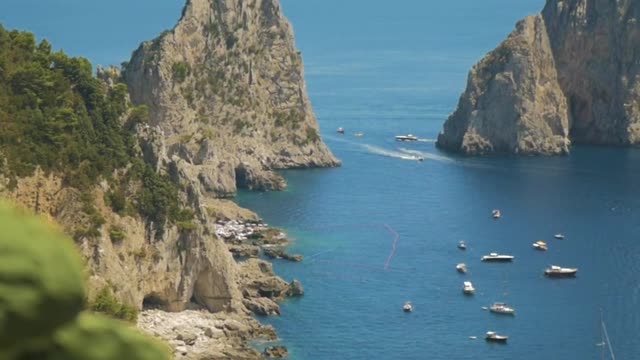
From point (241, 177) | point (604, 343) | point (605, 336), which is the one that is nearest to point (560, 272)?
point (605, 336)

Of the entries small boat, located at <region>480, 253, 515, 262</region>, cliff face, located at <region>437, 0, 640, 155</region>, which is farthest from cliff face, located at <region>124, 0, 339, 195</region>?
small boat, located at <region>480, 253, 515, 262</region>

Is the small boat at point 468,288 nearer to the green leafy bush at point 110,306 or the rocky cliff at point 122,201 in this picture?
the rocky cliff at point 122,201

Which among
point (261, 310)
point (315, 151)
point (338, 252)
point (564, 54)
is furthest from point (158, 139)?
point (564, 54)

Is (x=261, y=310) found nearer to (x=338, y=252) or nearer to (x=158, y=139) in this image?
(x=158, y=139)

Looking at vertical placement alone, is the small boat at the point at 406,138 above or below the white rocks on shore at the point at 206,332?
above

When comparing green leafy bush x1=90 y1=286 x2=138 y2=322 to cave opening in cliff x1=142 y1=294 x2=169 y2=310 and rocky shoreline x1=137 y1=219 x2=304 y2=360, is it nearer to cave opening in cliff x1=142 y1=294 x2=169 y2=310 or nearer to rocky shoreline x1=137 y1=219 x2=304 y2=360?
rocky shoreline x1=137 y1=219 x2=304 y2=360

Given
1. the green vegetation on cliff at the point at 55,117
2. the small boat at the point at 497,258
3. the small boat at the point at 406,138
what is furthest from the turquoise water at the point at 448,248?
the green vegetation on cliff at the point at 55,117
